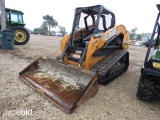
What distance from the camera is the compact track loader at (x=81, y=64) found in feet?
10.7

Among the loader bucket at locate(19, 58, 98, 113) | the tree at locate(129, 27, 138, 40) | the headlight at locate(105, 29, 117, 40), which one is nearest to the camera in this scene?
the loader bucket at locate(19, 58, 98, 113)

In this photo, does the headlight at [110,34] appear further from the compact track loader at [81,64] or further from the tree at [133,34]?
the tree at [133,34]

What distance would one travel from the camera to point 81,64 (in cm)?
420

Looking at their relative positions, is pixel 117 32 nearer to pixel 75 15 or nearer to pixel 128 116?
pixel 75 15

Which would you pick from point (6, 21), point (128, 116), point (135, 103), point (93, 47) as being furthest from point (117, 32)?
point (6, 21)

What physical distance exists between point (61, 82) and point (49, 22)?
6967 centimetres

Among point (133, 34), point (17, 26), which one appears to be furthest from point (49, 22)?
point (17, 26)

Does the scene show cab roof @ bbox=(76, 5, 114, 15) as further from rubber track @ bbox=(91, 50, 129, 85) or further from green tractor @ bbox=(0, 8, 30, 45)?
green tractor @ bbox=(0, 8, 30, 45)

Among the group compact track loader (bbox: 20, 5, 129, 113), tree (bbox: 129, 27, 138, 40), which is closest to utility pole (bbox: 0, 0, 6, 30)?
compact track loader (bbox: 20, 5, 129, 113)

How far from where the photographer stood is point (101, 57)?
467 centimetres

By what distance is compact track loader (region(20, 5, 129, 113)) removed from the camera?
3.26 meters

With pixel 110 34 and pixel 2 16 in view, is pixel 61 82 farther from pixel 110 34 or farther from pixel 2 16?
pixel 2 16

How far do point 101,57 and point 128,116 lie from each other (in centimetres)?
204

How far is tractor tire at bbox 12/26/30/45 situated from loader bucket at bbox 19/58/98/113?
634 cm
